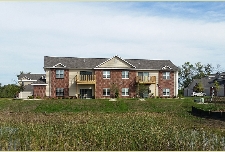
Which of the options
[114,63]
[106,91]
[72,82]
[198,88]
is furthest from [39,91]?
[198,88]

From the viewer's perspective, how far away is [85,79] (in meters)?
43.5

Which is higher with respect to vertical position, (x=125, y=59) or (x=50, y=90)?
(x=125, y=59)

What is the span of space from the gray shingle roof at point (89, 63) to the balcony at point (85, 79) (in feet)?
4.66

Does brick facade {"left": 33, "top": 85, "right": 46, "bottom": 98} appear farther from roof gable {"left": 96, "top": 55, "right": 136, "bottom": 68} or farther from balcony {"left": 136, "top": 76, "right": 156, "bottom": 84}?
balcony {"left": 136, "top": 76, "right": 156, "bottom": 84}

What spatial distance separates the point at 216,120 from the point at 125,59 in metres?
25.5

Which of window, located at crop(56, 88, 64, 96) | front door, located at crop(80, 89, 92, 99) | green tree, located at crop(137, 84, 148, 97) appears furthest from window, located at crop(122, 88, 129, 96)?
window, located at crop(56, 88, 64, 96)

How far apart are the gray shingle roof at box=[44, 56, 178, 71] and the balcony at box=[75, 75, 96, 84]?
142cm

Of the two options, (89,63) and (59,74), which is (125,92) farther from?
(59,74)

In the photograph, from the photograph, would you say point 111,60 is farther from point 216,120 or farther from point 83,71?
point 216,120

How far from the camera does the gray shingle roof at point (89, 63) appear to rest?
145ft

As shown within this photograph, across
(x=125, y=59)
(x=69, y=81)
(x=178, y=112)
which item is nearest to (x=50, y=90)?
(x=69, y=81)

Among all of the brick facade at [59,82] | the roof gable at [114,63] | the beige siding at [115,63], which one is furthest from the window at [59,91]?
the beige siding at [115,63]

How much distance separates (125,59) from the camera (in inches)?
1871

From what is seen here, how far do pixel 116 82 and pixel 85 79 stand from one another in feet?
14.0
